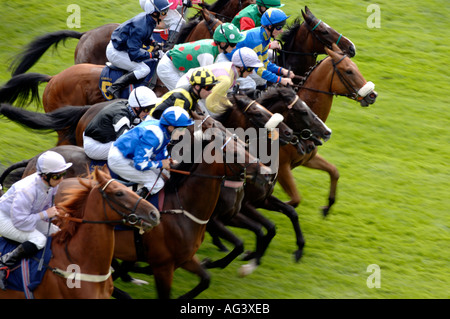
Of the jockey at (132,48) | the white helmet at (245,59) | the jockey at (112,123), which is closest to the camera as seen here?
the jockey at (112,123)

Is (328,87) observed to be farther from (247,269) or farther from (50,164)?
(50,164)

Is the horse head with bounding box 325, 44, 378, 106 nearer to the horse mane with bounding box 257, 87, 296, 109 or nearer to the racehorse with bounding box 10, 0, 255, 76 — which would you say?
the horse mane with bounding box 257, 87, 296, 109

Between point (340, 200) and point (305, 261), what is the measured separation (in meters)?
1.74

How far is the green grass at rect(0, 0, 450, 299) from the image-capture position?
23.8ft

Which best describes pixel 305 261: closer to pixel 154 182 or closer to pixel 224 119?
pixel 224 119

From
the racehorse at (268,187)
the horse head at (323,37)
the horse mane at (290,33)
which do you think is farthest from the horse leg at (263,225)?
the horse mane at (290,33)

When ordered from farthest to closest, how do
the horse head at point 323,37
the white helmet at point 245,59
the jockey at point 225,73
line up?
the horse head at point 323,37
the white helmet at point 245,59
the jockey at point 225,73

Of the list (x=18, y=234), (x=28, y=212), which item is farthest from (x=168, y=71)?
(x=18, y=234)

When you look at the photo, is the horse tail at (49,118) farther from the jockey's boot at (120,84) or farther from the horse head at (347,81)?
the horse head at (347,81)

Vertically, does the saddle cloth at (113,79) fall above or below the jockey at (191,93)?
below

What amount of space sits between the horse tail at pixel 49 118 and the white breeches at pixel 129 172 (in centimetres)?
163

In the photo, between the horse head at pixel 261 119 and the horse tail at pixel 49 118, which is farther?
the horse tail at pixel 49 118

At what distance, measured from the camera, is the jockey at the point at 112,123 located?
642cm

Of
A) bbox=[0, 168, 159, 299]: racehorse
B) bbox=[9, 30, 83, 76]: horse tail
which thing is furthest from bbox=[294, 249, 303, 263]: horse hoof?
bbox=[9, 30, 83, 76]: horse tail
